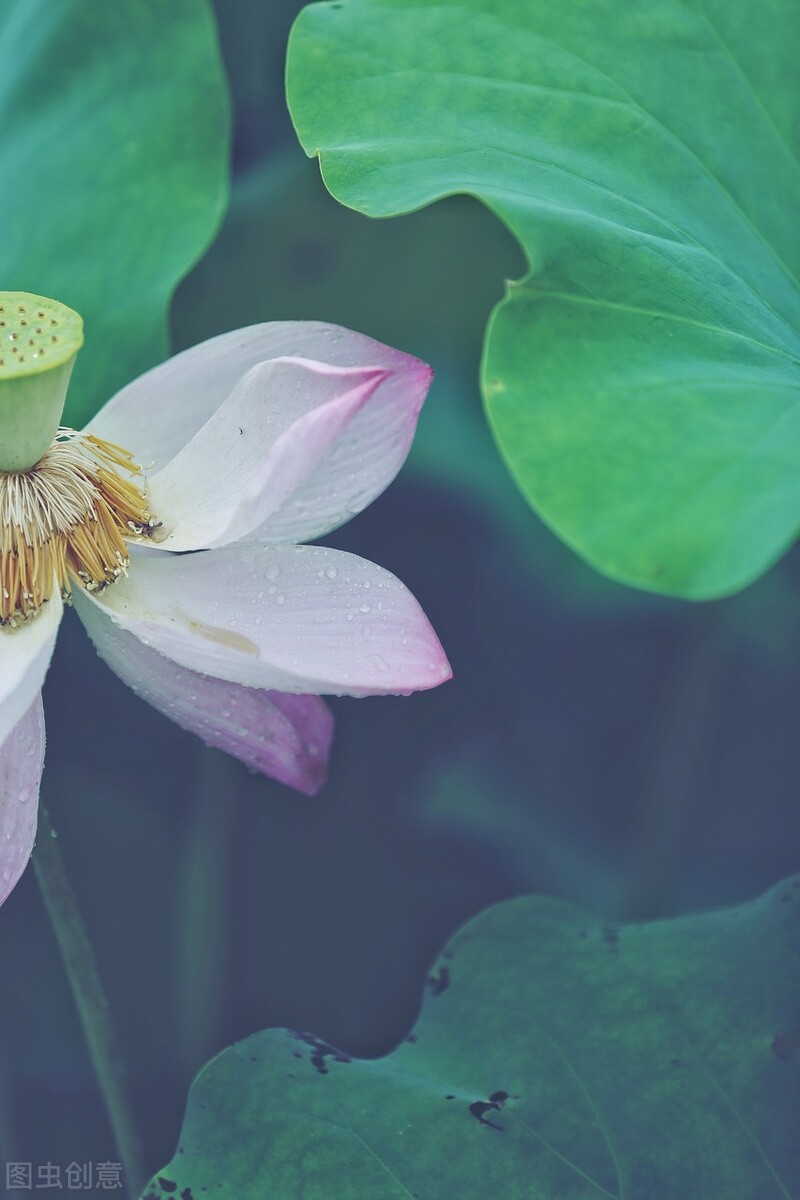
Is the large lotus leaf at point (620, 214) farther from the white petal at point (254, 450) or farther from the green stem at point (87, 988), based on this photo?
the green stem at point (87, 988)

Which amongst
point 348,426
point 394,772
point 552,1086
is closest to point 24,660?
point 348,426

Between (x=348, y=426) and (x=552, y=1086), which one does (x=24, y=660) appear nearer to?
(x=348, y=426)

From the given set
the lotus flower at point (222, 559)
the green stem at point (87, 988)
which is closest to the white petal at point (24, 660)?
the lotus flower at point (222, 559)

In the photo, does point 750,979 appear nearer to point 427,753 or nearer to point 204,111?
point 427,753

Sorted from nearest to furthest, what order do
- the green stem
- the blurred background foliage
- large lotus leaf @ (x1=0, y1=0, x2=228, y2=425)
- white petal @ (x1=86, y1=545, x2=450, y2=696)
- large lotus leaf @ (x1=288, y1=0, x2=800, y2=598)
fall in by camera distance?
large lotus leaf @ (x1=288, y1=0, x2=800, y2=598) < white petal @ (x1=86, y1=545, x2=450, y2=696) < the green stem < large lotus leaf @ (x1=0, y1=0, x2=228, y2=425) < the blurred background foliage

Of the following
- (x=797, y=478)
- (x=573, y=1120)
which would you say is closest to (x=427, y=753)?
(x=573, y=1120)

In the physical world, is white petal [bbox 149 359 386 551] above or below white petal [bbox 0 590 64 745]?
above

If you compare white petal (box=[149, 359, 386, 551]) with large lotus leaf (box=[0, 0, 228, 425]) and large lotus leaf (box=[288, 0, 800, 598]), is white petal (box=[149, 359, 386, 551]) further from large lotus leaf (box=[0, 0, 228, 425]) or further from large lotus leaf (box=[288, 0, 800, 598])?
large lotus leaf (box=[0, 0, 228, 425])

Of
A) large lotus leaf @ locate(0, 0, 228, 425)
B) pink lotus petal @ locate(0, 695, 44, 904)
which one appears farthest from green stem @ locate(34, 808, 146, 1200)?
large lotus leaf @ locate(0, 0, 228, 425)
